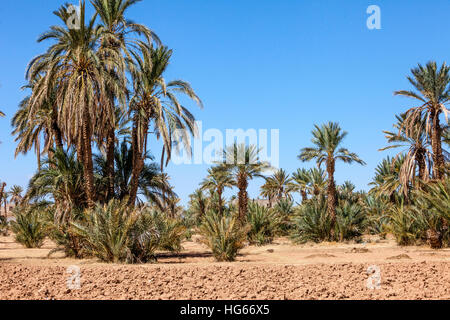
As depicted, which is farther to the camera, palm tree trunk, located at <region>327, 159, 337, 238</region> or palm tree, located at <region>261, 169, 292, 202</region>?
palm tree, located at <region>261, 169, 292, 202</region>

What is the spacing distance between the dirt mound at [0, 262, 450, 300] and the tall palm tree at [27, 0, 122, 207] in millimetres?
7702

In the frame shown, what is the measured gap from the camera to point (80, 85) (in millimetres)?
17500

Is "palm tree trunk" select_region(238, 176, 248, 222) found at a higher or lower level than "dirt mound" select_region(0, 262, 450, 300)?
higher

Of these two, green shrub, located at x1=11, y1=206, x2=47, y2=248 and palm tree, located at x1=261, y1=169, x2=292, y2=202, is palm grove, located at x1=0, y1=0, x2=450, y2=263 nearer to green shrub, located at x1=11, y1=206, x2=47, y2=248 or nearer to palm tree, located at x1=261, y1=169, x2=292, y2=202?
green shrub, located at x1=11, y1=206, x2=47, y2=248

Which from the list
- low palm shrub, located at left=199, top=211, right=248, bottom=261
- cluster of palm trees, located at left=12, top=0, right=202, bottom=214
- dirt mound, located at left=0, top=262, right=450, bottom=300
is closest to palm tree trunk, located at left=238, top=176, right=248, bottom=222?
cluster of palm trees, located at left=12, top=0, right=202, bottom=214

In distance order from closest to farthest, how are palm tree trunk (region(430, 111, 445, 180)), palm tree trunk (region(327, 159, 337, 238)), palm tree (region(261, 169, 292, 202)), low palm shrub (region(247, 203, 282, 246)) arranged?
1. palm tree trunk (region(430, 111, 445, 180))
2. palm tree trunk (region(327, 159, 337, 238))
3. low palm shrub (region(247, 203, 282, 246))
4. palm tree (region(261, 169, 292, 202))

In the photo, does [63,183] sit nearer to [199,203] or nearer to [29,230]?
[29,230]

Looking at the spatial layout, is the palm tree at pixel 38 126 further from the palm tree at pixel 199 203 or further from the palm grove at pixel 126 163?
the palm tree at pixel 199 203

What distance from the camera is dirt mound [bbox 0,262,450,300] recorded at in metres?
7.23

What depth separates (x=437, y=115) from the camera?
2281cm

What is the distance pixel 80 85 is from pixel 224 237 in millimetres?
8612

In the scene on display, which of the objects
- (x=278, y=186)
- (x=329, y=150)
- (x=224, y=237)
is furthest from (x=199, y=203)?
(x=224, y=237)

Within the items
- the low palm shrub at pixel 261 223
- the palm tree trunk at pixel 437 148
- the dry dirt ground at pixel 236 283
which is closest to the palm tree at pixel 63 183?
the dry dirt ground at pixel 236 283

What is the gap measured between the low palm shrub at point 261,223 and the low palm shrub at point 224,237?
10756 mm
